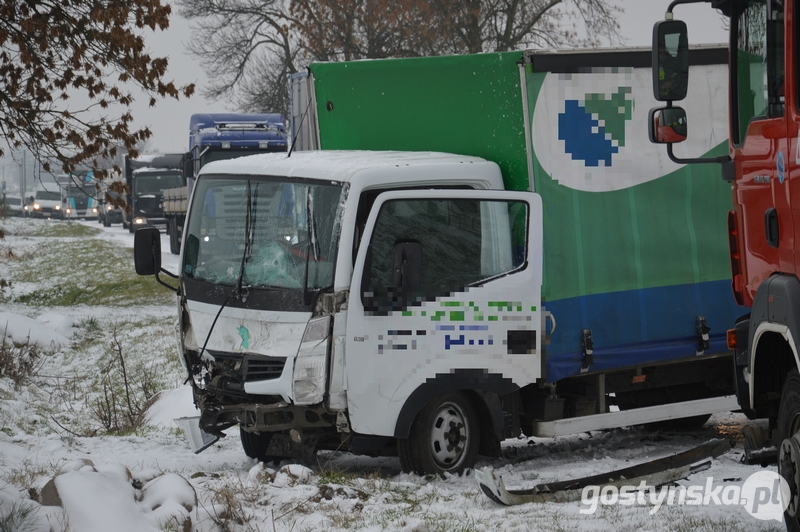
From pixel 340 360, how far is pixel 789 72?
3.15 metres

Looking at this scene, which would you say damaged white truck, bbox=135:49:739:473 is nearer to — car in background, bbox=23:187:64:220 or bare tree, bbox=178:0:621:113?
bare tree, bbox=178:0:621:113

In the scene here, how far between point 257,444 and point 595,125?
3.38m

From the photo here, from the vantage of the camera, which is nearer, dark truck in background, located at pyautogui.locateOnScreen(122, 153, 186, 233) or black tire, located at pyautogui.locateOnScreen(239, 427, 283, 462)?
black tire, located at pyautogui.locateOnScreen(239, 427, 283, 462)

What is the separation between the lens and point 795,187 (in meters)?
4.68

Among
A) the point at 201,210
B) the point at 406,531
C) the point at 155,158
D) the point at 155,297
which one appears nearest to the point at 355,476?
the point at 406,531

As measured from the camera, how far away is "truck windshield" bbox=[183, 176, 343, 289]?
6734mm

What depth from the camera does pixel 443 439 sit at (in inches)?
279

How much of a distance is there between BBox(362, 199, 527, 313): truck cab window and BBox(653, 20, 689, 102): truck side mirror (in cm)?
182

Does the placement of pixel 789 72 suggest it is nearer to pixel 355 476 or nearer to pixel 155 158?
pixel 355 476

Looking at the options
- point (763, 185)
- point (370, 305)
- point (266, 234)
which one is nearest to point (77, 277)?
point (266, 234)

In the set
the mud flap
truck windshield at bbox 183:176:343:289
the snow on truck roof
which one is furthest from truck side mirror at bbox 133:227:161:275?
the mud flap

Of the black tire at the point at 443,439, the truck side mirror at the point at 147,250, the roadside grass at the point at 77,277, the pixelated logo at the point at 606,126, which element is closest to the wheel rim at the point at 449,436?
the black tire at the point at 443,439

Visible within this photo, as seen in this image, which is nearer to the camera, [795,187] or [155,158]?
[795,187]

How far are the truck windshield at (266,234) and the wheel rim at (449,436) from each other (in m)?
1.22
